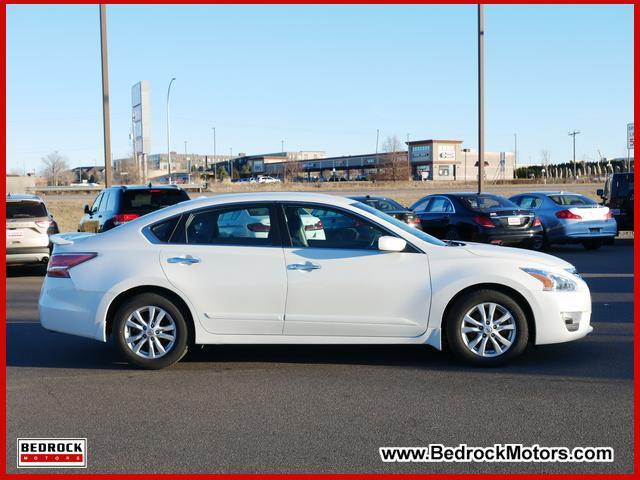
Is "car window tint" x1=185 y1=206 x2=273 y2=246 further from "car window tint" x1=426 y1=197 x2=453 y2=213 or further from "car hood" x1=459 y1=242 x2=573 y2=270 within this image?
"car window tint" x1=426 y1=197 x2=453 y2=213

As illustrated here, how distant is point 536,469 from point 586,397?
1525mm

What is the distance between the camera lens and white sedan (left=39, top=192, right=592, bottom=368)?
6.56m

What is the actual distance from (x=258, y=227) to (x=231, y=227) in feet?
0.86

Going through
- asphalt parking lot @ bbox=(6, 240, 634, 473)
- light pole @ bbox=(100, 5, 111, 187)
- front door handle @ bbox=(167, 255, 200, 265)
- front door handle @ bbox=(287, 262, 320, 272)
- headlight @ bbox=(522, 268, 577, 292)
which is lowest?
asphalt parking lot @ bbox=(6, 240, 634, 473)

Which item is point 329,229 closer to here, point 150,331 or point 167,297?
point 167,297

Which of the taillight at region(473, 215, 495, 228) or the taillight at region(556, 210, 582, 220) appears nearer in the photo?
the taillight at region(473, 215, 495, 228)

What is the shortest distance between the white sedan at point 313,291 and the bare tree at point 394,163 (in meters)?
80.5

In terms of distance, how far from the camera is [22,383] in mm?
6438

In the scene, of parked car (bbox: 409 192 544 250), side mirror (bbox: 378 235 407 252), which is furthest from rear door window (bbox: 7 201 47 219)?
side mirror (bbox: 378 235 407 252)

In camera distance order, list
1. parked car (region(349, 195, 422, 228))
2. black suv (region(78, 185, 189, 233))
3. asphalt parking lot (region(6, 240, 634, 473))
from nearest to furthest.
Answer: asphalt parking lot (region(6, 240, 634, 473)) → black suv (region(78, 185, 189, 233)) → parked car (region(349, 195, 422, 228))

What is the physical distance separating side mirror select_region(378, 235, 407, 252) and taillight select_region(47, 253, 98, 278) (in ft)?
8.62

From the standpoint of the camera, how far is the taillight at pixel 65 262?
6832 millimetres

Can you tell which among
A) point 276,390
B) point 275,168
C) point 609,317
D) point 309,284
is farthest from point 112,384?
point 275,168

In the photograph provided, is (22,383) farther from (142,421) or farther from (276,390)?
(276,390)
